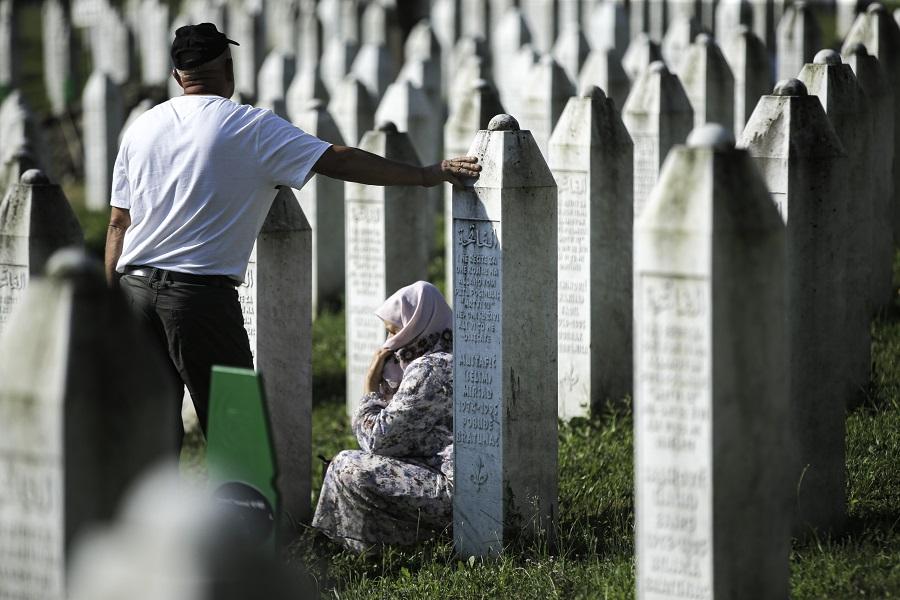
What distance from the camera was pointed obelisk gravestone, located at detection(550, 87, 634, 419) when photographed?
27.8 ft

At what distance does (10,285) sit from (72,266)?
3238 millimetres

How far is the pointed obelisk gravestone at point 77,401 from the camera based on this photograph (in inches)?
153

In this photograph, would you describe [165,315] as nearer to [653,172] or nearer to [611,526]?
[611,526]

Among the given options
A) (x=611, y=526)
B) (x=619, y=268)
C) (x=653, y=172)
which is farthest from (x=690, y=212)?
(x=653, y=172)

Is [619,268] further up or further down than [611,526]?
further up

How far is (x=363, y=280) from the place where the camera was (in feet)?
30.8

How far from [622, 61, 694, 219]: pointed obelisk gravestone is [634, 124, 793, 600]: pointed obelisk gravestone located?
5.05 meters

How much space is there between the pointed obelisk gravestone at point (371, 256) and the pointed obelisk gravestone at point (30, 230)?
2.61 meters

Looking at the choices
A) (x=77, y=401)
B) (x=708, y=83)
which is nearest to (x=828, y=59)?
(x=708, y=83)

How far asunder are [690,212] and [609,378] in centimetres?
414

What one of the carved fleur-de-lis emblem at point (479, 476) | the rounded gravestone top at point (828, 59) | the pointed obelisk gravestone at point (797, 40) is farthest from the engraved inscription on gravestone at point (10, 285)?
the pointed obelisk gravestone at point (797, 40)

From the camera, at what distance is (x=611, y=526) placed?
6449mm

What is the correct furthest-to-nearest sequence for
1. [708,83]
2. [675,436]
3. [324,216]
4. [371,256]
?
1. [708,83]
2. [324,216]
3. [371,256]
4. [675,436]

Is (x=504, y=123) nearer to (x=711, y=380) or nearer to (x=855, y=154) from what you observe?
(x=711, y=380)
